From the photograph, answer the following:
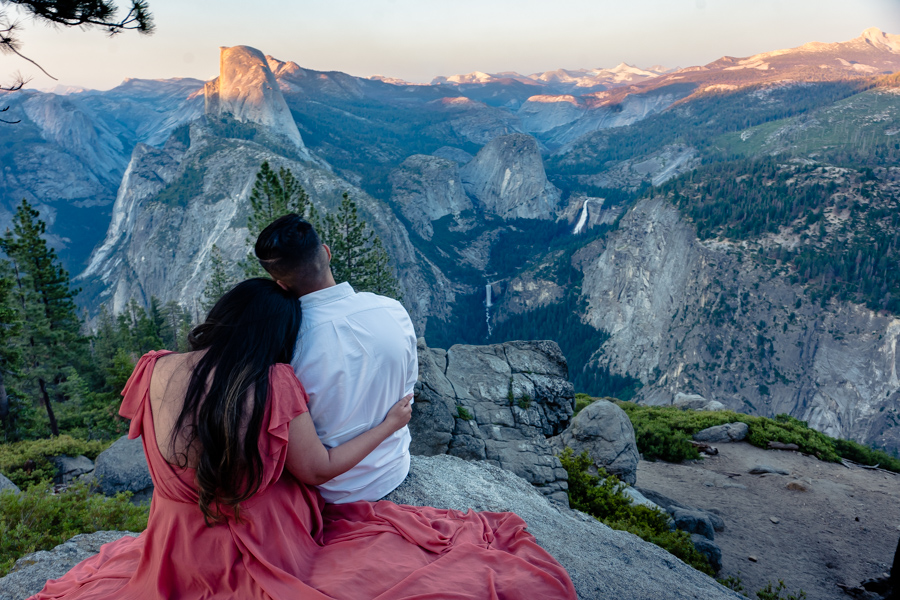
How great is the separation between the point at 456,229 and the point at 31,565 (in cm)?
16064

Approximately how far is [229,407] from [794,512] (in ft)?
51.6

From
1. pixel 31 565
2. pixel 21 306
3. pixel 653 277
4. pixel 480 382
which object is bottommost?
pixel 653 277

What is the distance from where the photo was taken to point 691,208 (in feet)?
298

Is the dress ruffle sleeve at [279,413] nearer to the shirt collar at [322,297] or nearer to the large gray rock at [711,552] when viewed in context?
the shirt collar at [322,297]

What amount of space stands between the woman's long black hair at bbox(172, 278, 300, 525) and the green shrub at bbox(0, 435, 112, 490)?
10.7 metres

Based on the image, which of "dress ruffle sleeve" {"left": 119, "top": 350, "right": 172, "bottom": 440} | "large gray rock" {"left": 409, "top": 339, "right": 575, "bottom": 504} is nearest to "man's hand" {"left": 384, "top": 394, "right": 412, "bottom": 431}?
"dress ruffle sleeve" {"left": 119, "top": 350, "right": 172, "bottom": 440}

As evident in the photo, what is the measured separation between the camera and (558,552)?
4.41 m

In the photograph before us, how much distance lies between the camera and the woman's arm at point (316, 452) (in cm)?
272

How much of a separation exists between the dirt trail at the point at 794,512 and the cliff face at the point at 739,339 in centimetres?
6021

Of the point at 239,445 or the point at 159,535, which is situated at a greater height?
the point at 239,445

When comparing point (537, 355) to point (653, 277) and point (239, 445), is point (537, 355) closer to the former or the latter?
point (239, 445)

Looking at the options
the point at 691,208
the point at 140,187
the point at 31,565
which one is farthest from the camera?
the point at 140,187

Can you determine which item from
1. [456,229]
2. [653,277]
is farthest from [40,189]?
[653,277]

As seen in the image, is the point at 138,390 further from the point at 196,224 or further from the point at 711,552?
the point at 196,224
